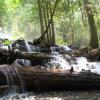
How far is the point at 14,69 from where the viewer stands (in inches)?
415

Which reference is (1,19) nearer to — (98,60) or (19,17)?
(19,17)


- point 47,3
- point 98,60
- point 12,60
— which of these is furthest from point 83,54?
point 47,3

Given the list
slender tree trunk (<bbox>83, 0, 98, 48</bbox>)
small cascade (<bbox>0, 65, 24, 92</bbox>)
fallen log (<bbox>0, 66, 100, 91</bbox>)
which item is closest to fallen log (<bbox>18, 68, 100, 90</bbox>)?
fallen log (<bbox>0, 66, 100, 91</bbox>)

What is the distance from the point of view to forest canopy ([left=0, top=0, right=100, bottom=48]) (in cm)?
2559

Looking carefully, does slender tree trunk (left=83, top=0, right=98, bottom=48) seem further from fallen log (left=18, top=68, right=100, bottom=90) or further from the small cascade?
the small cascade

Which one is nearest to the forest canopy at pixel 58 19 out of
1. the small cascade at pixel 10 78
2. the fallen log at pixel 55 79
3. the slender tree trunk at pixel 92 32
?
the slender tree trunk at pixel 92 32

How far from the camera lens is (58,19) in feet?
132

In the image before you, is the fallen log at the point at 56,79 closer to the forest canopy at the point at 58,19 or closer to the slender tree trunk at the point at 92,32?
the forest canopy at the point at 58,19

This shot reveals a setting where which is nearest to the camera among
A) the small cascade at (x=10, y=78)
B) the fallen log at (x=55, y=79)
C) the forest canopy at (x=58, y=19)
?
the small cascade at (x=10, y=78)

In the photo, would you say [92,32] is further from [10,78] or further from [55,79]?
[10,78]

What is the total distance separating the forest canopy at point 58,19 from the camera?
25.6 meters

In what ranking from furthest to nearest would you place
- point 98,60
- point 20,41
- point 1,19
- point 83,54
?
point 1,19 → point 20,41 → point 83,54 → point 98,60

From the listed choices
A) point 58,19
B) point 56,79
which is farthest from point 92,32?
point 58,19

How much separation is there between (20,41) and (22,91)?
11.3 metres
